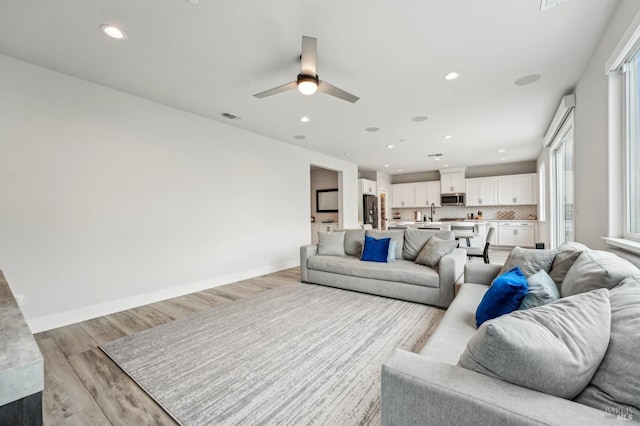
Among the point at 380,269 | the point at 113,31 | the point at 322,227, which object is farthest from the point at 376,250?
the point at 322,227

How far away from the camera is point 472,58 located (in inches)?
110

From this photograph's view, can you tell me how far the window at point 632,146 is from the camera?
6.84ft

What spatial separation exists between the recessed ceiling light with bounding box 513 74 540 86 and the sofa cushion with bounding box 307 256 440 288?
2500mm

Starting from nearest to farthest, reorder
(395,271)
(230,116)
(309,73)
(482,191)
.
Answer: (309,73) → (395,271) → (230,116) → (482,191)

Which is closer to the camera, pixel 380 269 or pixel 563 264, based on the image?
pixel 563 264

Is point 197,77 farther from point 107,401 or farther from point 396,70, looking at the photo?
point 107,401

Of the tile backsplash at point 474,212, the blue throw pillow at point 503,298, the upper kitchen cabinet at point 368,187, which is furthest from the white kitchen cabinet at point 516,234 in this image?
the blue throw pillow at point 503,298

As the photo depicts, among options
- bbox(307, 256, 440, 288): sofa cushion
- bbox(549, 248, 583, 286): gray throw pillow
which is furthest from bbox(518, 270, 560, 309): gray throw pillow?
bbox(307, 256, 440, 288): sofa cushion

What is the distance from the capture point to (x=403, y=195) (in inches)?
410

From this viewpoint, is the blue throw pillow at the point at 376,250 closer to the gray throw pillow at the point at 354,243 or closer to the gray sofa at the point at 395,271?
the gray sofa at the point at 395,271

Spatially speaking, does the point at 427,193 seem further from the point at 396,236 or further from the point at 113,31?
the point at 113,31

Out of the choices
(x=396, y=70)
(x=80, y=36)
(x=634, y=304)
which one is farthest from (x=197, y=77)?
(x=634, y=304)

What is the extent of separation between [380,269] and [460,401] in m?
2.91

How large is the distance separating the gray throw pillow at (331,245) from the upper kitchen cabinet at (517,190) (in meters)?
6.56
